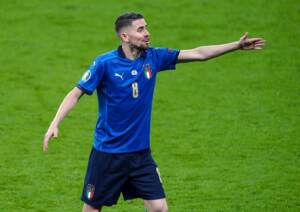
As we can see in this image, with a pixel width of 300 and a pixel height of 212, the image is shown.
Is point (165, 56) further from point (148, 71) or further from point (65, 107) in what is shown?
point (65, 107)

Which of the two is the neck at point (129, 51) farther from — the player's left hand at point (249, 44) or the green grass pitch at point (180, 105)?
the green grass pitch at point (180, 105)

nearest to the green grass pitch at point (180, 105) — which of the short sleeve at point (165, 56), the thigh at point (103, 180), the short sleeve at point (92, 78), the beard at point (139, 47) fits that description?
the thigh at point (103, 180)

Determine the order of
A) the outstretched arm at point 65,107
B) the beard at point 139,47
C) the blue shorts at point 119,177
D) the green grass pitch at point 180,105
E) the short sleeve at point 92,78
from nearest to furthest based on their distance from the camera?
the outstretched arm at point 65,107 < the short sleeve at point 92,78 < the beard at point 139,47 < the blue shorts at point 119,177 < the green grass pitch at point 180,105

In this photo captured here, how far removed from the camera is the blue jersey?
8.20m

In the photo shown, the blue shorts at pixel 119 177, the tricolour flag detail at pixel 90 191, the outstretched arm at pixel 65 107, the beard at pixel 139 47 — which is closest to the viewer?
the outstretched arm at pixel 65 107

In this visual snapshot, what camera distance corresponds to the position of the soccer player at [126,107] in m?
8.22

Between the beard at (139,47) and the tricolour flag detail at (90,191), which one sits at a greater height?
the beard at (139,47)

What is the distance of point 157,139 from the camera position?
1327cm

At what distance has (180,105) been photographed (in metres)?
14.8

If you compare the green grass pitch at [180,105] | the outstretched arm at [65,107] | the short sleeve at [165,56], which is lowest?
the green grass pitch at [180,105]

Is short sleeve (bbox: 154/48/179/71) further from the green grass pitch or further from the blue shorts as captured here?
the green grass pitch

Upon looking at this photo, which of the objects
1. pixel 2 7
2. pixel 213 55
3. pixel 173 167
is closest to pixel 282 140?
pixel 173 167

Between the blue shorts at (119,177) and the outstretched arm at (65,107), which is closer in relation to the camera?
the outstretched arm at (65,107)

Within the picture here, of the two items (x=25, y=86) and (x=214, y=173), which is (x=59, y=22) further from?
(x=214, y=173)
